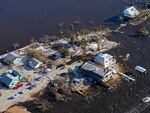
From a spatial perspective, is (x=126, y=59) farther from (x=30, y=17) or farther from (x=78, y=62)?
(x=30, y=17)

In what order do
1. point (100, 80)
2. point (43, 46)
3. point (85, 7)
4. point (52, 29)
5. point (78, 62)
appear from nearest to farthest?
point (100, 80)
point (78, 62)
point (43, 46)
point (52, 29)
point (85, 7)

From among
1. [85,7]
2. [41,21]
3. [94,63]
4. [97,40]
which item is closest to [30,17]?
[41,21]

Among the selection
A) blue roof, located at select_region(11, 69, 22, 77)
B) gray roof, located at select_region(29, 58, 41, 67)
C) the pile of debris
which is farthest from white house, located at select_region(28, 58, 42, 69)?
the pile of debris

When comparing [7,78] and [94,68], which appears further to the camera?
[94,68]

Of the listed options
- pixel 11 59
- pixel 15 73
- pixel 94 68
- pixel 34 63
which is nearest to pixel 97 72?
pixel 94 68

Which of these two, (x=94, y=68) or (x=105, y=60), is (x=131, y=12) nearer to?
(x=105, y=60)

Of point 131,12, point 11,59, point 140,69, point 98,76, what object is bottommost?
point 140,69
